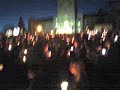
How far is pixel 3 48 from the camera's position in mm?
31469

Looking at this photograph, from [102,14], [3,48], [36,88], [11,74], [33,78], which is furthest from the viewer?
[102,14]

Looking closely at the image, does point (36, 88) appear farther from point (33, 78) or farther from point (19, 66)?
point (19, 66)

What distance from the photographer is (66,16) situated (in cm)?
8925

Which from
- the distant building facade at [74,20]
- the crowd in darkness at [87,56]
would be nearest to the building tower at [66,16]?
the distant building facade at [74,20]

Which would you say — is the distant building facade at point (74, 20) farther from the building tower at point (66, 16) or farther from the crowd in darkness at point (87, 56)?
the crowd in darkness at point (87, 56)

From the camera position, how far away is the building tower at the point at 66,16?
85938 millimetres

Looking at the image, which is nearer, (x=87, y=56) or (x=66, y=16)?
(x=87, y=56)

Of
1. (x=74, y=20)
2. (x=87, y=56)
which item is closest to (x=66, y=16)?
(x=74, y=20)

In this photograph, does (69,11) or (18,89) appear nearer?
(18,89)

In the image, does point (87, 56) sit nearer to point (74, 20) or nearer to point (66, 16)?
point (74, 20)

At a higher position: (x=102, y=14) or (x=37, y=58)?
(x=102, y=14)

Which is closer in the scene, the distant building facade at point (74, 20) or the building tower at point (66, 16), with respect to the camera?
the distant building facade at point (74, 20)

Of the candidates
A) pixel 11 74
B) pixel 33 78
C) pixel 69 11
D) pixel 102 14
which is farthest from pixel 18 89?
pixel 69 11

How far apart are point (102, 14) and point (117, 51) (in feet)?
176
